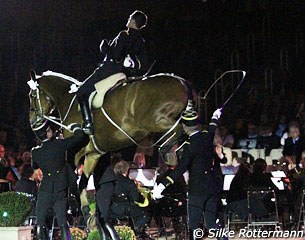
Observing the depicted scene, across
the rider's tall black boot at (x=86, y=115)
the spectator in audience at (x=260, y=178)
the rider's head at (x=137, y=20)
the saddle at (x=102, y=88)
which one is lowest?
the spectator in audience at (x=260, y=178)

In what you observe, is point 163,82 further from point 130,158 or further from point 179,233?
point 130,158

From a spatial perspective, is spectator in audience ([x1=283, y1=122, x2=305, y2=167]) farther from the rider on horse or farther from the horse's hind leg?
the horse's hind leg

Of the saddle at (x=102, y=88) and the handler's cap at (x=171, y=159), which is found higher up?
the saddle at (x=102, y=88)

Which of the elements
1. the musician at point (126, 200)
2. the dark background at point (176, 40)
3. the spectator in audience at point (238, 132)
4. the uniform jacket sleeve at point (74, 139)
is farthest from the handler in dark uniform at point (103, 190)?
the dark background at point (176, 40)

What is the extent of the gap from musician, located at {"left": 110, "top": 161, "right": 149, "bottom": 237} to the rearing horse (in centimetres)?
122

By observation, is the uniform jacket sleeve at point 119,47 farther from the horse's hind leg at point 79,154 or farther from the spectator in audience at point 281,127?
the spectator in audience at point 281,127

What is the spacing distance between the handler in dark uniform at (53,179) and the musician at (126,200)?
201 cm

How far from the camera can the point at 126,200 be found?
1121cm

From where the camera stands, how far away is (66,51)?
66.1ft

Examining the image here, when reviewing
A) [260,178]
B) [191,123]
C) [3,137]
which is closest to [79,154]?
[191,123]

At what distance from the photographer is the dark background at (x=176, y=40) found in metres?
19.8

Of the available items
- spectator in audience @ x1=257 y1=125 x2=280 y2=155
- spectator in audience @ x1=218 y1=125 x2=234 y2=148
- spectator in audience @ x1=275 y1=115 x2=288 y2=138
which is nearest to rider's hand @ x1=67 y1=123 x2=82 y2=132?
spectator in audience @ x1=218 y1=125 x2=234 y2=148

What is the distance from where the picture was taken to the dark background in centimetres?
1977

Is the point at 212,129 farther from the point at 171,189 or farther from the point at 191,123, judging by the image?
the point at 171,189
